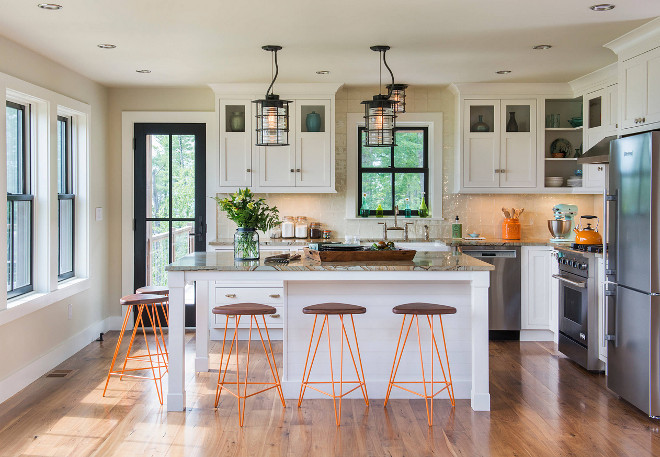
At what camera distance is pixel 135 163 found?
6926 millimetres

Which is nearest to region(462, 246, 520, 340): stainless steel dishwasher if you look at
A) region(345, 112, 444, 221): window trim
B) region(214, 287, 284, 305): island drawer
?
region(345, 112, 444, 221): window trim

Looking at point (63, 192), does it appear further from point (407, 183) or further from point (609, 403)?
point (609, 403)

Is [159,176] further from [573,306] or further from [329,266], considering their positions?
[573,306]

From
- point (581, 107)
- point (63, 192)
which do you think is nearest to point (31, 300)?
point (63, 192)

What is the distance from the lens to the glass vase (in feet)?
14.8

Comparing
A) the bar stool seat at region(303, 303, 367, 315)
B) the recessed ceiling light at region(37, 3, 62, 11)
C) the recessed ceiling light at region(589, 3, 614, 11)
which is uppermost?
the recessed ceiling light at region(589, 3, 614, 11)

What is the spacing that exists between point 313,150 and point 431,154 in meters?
1.28

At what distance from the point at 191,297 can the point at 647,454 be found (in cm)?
466

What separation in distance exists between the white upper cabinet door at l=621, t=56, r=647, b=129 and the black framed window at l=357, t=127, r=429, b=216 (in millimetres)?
2524

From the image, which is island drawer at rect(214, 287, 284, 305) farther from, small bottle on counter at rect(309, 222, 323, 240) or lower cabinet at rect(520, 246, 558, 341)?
lower cabinet at rect(520, 246, 558, 341)

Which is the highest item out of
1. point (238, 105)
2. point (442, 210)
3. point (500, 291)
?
point (238, 105)

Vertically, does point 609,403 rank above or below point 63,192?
below

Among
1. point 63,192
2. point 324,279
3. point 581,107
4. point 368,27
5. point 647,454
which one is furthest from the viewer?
point 581,107

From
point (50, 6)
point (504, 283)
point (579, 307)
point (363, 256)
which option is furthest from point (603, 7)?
point (50, 6)
